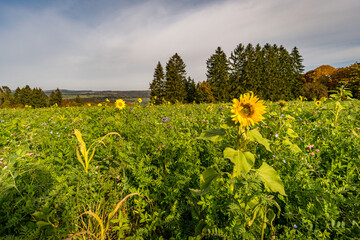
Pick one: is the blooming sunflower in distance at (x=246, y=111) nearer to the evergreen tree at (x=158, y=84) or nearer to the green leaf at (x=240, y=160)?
the green leaf at (x=240, y=160)

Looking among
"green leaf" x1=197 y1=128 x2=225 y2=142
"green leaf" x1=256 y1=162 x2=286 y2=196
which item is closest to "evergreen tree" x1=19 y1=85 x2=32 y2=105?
"green leaf" x1=197 y1=128 x2=225 y2=142

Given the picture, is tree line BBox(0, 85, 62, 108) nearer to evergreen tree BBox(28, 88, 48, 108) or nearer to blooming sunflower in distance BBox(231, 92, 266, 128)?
evergreen tree BBox(28, 88, 48, 108)

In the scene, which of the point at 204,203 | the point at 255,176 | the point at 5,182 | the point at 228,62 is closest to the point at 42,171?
the point at 5,182

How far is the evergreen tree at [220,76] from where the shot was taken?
39.0 m

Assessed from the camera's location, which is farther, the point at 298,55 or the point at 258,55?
the point at 298,55

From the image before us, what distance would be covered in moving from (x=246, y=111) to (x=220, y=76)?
40.6 metres

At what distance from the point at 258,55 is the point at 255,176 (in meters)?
42.9

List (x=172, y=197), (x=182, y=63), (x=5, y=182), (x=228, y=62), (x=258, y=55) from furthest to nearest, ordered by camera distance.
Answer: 1. (x=182, y=63)
2. (x=228, y=62)
3. (x=258, y=55)
4. (x=172, y=197)
5. (x=5, y=182)

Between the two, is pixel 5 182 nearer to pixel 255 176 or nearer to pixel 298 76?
pixel 255 176

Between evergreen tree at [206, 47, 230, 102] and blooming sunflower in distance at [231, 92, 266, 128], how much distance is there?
38179 mm

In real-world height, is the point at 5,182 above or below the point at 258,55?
below

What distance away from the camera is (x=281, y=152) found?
7.48ft

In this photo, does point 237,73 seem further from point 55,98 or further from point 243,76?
point 55,98

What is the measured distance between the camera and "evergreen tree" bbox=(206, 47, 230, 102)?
128ft
